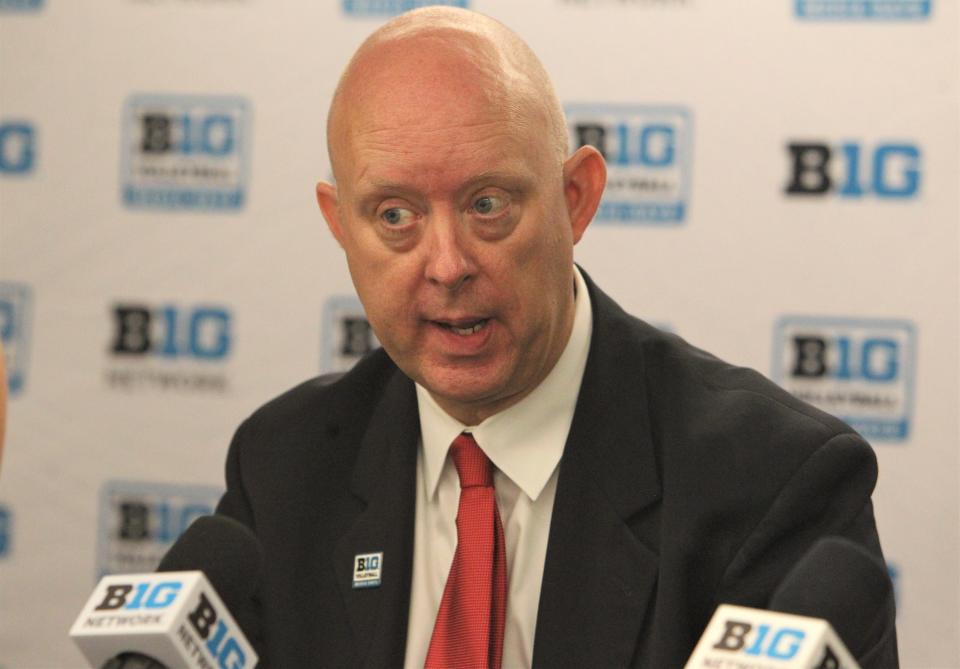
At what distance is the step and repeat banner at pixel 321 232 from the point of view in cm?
339

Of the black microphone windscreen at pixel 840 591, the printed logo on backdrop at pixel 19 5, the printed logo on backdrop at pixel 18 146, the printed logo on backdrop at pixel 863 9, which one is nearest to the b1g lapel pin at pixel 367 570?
the black microphone windscreen at pixel 840 591

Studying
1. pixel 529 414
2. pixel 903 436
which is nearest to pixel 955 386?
pixel 903 436

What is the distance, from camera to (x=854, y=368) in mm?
3445

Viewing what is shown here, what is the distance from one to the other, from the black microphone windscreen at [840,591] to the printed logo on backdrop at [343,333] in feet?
7.50

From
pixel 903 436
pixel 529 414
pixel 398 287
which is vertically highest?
pixel 398 287

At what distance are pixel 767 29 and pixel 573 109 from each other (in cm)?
53

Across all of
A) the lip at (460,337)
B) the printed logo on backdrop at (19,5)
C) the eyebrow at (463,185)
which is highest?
the printed logo on backdrop at (19,5)

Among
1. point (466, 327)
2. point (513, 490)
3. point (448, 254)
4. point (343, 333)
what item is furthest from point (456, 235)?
point (343, 333)

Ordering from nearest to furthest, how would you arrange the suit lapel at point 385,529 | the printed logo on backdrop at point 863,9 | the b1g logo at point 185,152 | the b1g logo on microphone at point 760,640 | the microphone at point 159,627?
1. the b1g logo on microphone at point 760,640
2. the microphone at point 159,627
3. the suit lapel at point 385,529
4. the printed logo on backdrop at point 863,9
5. the b1g logo at point 185,152

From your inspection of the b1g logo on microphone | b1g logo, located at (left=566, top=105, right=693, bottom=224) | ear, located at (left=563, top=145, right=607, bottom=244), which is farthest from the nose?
b1g logo, located at (left=566, top=105, right=693, bottom=224)

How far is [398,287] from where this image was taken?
198 cm

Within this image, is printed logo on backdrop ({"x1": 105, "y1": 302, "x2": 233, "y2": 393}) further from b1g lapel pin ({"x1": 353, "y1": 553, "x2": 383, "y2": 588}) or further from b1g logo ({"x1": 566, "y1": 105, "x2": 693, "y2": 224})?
b1g lapel pin ({"x1": 353, "y1": 553, "x2": 383, "y2": 588})

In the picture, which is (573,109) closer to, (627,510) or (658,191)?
(658,191)

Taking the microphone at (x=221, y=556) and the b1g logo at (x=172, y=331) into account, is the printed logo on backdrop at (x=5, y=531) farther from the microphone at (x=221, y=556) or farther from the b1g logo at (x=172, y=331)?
the microphone at (x=221, y=556)
